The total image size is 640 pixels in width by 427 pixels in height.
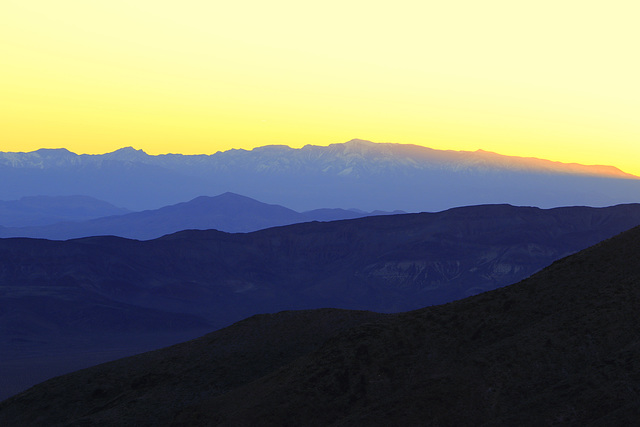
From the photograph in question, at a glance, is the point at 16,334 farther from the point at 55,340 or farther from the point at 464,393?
the point at 464,393

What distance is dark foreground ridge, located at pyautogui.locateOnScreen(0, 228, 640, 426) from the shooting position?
37.5 metres

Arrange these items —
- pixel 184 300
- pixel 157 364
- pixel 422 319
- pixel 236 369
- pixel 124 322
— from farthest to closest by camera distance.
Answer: pixel 184 300, pixel 124 322, pixel 157 364, pixel 236 369, pixel 422 319

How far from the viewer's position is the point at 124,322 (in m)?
164

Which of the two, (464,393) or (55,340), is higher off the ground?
(464,393)

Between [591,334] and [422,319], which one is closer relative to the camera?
[591,334]

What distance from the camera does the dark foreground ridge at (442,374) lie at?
123 ft

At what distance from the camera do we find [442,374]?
41531 millimetres

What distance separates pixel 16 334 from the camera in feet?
490

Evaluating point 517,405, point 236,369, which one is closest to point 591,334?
point 517,405

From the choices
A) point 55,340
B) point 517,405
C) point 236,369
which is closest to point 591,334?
point 517,405

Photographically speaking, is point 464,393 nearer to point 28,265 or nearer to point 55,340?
point 55,340

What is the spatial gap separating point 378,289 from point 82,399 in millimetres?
145995

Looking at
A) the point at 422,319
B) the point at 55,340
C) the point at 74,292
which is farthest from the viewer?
the point at 74,292

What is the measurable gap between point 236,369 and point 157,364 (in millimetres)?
7397
